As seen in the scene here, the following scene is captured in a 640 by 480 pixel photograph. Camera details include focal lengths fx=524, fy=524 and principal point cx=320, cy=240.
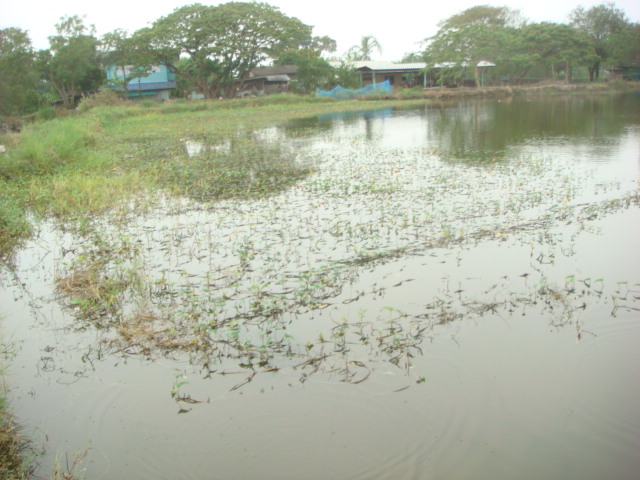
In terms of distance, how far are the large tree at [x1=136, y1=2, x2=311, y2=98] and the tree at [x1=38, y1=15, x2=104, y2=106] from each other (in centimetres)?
456

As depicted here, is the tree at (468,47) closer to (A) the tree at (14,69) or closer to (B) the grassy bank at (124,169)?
(B) the grassy bank at (124,169)

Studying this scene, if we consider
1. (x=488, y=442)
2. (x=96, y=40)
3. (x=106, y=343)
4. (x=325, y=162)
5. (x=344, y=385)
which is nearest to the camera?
(x=488, y=442)

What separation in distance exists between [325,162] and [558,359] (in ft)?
31.3

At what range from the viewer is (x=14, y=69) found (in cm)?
2669

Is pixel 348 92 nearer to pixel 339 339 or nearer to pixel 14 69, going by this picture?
pixel 14 69

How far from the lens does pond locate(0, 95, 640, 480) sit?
314 cm

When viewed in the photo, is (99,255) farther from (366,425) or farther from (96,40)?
(96,40)

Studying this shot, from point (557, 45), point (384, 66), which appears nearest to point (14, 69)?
point (384, 66)

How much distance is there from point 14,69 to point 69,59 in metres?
11.7

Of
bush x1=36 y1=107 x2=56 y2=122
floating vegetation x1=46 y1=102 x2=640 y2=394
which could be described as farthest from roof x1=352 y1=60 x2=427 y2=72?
floating vegetation x1=46 y1=102 x2=640 y2=394

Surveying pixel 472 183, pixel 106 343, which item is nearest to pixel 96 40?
pixel 472 183

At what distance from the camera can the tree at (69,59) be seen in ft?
122

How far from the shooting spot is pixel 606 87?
4028 centimetres

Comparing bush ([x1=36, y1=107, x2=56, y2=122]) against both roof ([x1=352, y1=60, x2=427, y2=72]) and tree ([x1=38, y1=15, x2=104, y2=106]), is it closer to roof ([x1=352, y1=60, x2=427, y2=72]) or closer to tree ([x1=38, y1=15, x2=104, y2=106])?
tree ([x1=38, y1=15, x2=104, y2=106])
